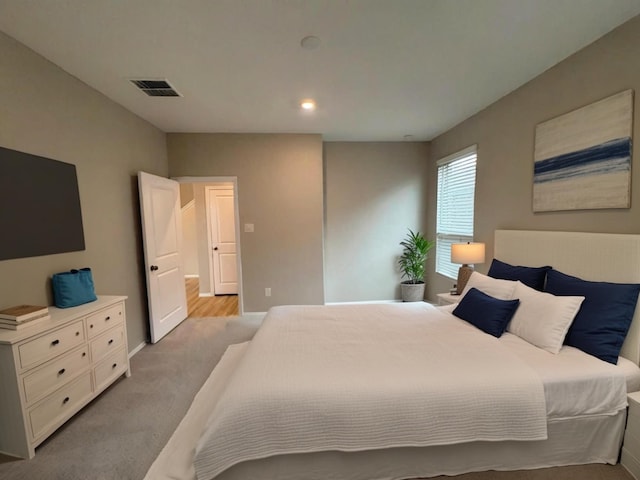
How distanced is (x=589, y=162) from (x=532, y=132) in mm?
631

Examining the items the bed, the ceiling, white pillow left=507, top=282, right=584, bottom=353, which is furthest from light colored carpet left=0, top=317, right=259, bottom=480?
the ceiling

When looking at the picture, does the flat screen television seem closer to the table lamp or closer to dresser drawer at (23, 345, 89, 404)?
dresser drawer at (23, 345, 89, 404)

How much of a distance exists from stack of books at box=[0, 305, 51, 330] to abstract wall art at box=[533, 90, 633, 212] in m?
3.79

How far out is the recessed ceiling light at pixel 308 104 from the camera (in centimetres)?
279

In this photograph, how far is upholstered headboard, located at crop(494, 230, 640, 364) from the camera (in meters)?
1.67

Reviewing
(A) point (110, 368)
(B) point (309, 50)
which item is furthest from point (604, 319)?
(A) point (110, 368)

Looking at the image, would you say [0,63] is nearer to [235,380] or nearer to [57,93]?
[57,93]

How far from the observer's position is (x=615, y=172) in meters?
1.81

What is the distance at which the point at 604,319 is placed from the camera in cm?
165

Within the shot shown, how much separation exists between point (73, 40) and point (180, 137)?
2.03 m

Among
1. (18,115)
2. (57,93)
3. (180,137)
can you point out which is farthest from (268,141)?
(18,115)

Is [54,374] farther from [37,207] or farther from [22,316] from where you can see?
[37,207]

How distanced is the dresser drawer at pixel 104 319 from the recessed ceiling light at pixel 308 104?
2.57 metres

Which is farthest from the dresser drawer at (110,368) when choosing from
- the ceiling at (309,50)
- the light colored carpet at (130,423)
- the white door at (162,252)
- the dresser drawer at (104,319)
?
the ceiling at (309,50)
